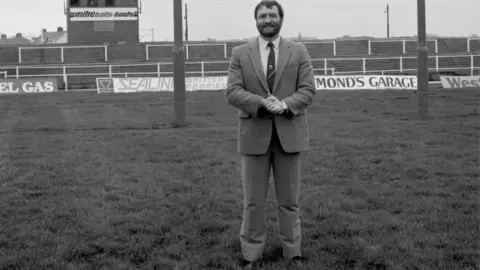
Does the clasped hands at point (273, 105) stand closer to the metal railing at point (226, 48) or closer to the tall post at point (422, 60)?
the tall post at point (422, 60)

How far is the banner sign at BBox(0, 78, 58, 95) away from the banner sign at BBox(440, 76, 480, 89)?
20.3m

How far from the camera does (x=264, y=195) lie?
496 centimetres

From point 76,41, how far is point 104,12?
3.63 m

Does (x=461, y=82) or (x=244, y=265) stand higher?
(x=461, y=82)

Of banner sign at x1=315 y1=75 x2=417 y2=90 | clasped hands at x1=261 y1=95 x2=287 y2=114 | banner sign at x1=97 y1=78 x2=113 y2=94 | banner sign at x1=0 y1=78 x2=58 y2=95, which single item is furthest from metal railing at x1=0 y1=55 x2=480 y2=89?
clasped hands at x1=261 y1=95 x2=287 y2=114

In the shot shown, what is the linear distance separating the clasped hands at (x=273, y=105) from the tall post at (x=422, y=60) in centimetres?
1204

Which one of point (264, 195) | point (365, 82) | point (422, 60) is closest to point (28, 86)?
point (365, 82)

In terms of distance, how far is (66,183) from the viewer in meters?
8.20

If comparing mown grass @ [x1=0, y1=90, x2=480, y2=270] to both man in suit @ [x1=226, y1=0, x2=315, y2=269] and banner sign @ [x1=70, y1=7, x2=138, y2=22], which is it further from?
banner sign @ [x1=70, y1=7, x2=138, y2=22]

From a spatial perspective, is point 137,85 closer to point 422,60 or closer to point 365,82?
point 365,82

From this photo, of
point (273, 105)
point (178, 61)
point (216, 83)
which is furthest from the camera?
point (216, 83)

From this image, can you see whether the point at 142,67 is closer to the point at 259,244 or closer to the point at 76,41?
the point at 76,41

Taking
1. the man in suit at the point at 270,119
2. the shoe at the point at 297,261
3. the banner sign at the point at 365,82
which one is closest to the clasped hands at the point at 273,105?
the man in suit at the point at 270,119

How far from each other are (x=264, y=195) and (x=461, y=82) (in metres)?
27.9
